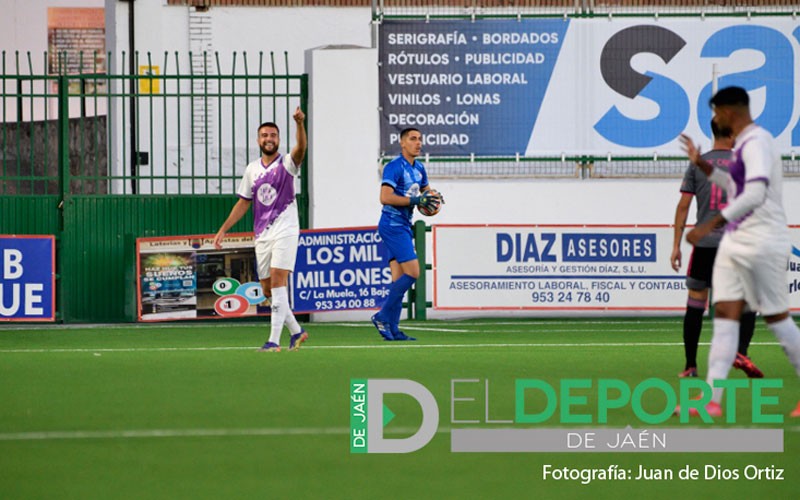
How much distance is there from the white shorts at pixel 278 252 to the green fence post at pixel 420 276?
5271 millimetres

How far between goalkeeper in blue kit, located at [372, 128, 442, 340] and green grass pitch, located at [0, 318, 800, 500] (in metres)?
0.44

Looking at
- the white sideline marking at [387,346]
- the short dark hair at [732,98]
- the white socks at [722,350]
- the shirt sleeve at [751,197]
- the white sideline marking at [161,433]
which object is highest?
the short dark hair at [732,98]

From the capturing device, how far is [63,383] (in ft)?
37.6

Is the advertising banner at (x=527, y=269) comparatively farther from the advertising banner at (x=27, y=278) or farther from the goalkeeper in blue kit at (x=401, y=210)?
the advertising banner at (x=27, y=278)

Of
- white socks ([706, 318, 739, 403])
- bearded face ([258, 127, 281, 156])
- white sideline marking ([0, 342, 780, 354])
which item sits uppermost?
bearded face ([258, 127, 281, 156])

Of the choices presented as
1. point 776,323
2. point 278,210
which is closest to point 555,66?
point 278,210

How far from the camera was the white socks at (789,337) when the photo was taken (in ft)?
29.2

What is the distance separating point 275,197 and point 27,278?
5.56 meters

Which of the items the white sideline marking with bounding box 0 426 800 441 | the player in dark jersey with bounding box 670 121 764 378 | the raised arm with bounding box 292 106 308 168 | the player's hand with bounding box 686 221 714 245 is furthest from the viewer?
the raised arm with bounding box 292 106 308 168

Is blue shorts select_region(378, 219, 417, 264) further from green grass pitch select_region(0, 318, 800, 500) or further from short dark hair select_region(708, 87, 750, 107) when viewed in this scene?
short dark hair select_region(708, 87, 750, 107)

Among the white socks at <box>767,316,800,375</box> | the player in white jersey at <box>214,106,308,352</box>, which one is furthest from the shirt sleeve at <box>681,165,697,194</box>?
the player in white jersey at <box>214,106,308,352</box>

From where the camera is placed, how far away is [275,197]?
14234mm

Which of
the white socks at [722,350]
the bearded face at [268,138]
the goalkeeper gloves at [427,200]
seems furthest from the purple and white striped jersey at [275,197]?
the white socks at [722,350]

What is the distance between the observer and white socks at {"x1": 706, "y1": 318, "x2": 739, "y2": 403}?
883 cm
